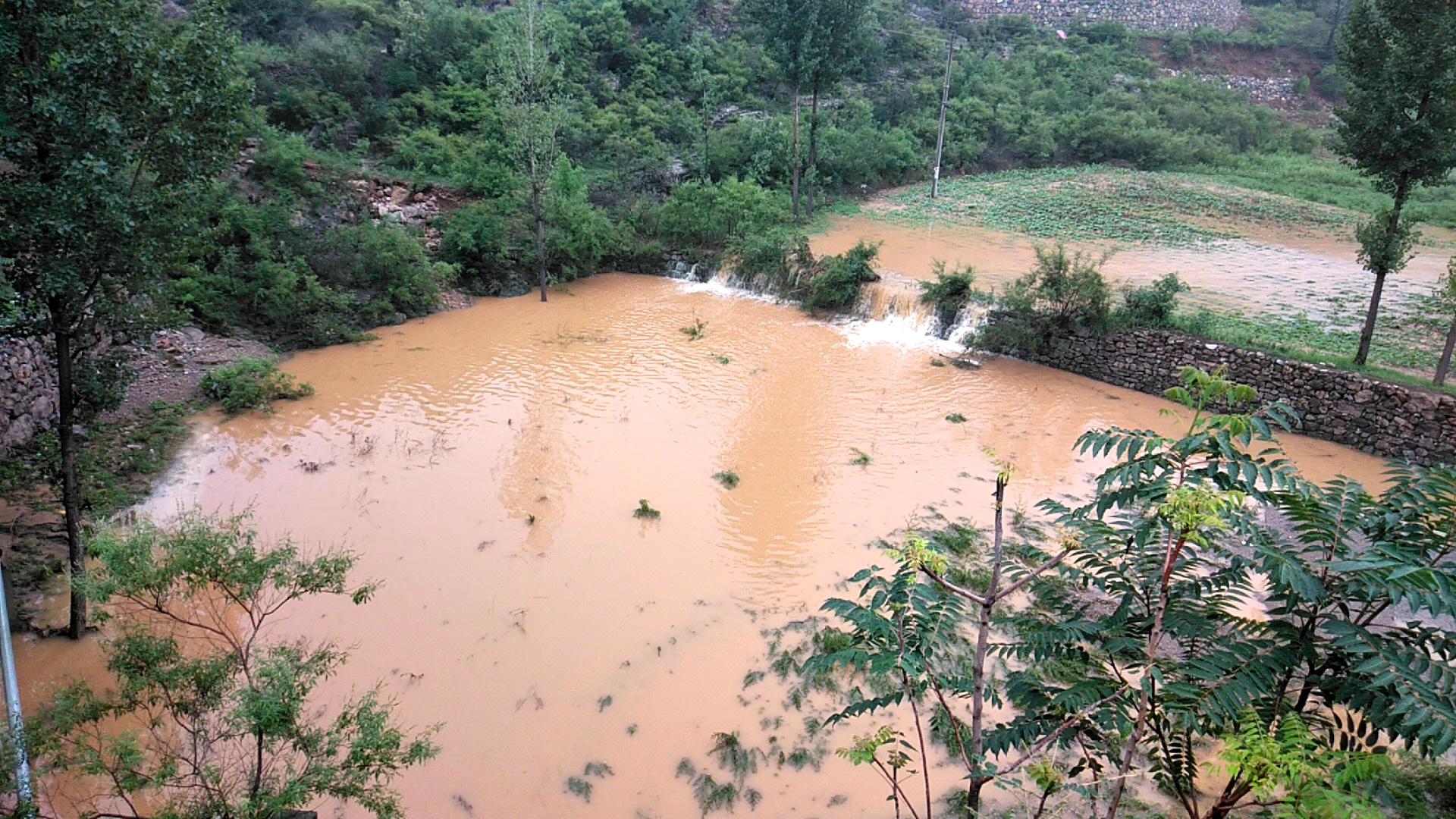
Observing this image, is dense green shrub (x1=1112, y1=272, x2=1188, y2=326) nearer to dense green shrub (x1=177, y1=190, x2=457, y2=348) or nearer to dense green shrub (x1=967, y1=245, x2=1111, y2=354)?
dense green shrub (x1=967, y1=245, x2=1111, y2=354)

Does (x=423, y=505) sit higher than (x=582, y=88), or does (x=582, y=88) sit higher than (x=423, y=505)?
(x=582, y=88)

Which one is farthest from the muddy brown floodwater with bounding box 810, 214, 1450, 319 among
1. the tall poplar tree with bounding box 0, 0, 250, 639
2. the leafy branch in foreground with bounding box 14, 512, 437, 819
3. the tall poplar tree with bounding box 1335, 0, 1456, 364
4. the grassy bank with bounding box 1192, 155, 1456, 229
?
the leafy branch in foreground with bounding box 14, 512, 437, 819

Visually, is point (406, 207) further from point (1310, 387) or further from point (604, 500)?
point (1310, 387)

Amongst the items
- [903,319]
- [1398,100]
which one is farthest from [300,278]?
[1398,100]

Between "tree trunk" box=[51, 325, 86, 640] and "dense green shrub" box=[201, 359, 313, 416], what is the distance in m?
5.32

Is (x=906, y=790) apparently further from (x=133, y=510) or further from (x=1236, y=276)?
(x=1236, y=276)

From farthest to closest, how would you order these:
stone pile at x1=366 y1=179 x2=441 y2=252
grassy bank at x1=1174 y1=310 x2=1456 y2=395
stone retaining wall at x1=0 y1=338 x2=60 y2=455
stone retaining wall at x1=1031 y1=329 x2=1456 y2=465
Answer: stone pile at x1=366 y1=179 x2=441 y2=252
grassy bank at x1=1174 y1=310 x2=1456 y2=395
stone retaining wall at x1=1031 y1=329 x2=1456 y2=465
stone retaining wall at x1=0 y1=338 x2=60 y2=455

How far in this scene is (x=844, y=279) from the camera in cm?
1658

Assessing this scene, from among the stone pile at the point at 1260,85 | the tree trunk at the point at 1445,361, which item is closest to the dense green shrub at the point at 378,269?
the tree trunk at the point at 1445,361

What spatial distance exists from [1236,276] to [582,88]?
70.4 ft

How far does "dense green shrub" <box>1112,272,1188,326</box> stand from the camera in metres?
13.2

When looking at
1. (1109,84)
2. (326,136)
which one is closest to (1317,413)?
(326,136)

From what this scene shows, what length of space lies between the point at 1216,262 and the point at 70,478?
72.7 feet

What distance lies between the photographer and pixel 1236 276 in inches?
693
